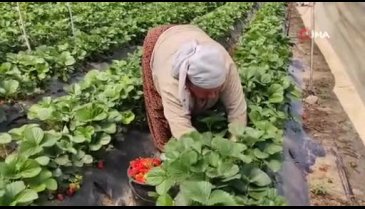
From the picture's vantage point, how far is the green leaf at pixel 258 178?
94.0 inches

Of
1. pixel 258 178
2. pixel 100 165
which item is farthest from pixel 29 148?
pixel 258 178

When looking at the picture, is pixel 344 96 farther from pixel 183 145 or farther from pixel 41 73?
pixel 183 145

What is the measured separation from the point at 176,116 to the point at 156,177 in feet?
1.54

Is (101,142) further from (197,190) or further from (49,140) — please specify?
(197,190)

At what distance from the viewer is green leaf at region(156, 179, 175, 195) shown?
7.67ft

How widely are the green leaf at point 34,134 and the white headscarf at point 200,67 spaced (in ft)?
2.76

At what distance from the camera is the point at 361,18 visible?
678 cm

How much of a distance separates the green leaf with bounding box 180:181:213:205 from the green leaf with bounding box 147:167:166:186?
251 millimetres

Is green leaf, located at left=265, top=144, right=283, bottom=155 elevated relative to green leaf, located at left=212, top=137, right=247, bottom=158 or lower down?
lower down

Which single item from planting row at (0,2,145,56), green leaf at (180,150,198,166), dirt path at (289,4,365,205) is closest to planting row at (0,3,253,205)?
green leaf at (180,150,198,166)

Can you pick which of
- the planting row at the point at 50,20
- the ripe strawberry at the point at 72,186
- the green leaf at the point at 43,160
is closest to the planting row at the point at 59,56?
the planting row at the point at 50,20

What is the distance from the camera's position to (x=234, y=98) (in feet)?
9.41

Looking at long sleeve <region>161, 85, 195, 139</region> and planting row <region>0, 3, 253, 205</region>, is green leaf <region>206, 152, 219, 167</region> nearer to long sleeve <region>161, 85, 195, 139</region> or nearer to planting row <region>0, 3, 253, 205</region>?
long sleeve <region>161, 85, 195, 139</region>

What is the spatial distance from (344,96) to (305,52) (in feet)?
9.73
